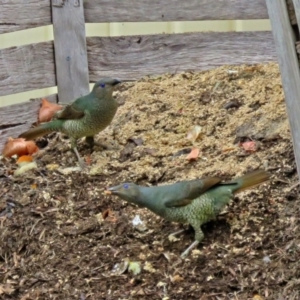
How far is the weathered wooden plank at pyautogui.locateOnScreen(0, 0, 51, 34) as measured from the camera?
594 centimetres

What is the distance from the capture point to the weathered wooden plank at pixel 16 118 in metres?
5.99

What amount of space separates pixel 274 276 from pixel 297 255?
0.18 m

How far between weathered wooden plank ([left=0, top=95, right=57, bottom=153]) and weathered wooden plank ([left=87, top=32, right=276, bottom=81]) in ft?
1.78

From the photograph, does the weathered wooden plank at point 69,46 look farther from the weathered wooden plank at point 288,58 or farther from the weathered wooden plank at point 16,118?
the weathered wooden plank at point 288,58

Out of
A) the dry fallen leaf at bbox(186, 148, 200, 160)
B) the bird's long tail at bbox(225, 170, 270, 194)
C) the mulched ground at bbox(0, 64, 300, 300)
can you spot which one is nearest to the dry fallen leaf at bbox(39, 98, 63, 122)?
the mulched ground at bbox(0, 64, 300, 300)

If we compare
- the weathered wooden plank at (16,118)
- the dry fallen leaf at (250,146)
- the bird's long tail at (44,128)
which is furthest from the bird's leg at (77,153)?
the dry fallen leaf at (250,146)

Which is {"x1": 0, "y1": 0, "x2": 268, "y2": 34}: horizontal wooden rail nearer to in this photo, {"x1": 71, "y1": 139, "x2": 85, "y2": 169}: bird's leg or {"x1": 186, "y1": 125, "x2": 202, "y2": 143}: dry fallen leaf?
A: {"x1": 71, "y1": 139, "x2": 85, "y2": 169}: bird's leg

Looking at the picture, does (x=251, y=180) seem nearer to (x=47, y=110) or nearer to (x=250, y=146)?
(x=250, y=146)

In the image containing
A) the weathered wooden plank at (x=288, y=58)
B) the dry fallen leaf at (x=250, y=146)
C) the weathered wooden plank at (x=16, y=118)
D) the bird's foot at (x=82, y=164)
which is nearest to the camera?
the weathered wooden plank at (x=288, y=58)

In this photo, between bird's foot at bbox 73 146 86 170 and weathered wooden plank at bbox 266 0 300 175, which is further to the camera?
bird's foot at bbox 73 146 86 170

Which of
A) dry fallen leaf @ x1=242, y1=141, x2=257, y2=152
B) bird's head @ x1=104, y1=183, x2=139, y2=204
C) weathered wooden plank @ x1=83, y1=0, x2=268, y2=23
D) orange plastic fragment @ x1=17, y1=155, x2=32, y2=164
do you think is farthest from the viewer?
weathered wooden plank @ x1=83, y1=0, x2=268, y2=23

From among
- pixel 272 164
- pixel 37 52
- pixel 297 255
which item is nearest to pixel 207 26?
pixel 37 52

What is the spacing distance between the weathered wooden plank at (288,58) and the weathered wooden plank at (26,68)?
2.93 metres

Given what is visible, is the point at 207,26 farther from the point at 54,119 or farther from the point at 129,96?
the point at 54,119
